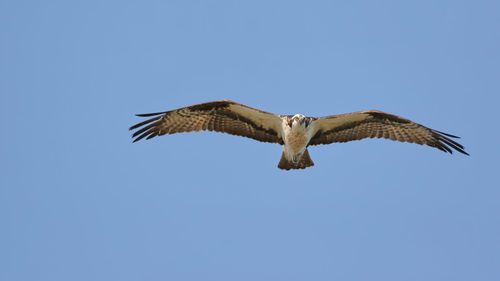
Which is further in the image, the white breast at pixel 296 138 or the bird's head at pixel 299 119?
the white breast at pixel 296 138

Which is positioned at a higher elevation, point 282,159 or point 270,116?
point 270,116

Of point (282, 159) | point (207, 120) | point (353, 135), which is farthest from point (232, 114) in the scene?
point (353, 135)

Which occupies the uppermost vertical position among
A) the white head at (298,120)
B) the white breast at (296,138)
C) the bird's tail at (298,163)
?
the white head at (298,120)

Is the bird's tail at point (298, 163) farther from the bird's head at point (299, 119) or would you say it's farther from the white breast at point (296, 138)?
the bird's head at point (299, 119)

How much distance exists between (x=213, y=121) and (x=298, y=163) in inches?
79.9

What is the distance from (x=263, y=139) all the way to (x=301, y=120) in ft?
4.57

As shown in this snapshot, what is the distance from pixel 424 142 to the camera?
43.1ft

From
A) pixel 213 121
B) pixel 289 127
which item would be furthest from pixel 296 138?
pixel 213 121

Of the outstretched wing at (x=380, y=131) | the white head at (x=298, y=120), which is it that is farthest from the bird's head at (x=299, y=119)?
the outstretched wing at (x=380, y=131)

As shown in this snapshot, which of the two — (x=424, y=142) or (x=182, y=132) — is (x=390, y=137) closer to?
(x=424, y=142)

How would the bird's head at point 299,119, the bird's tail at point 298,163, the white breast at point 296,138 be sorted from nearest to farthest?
the bird's head at point 299,119 → the white breast at point 296,138 → the bird's tail at point 298,163

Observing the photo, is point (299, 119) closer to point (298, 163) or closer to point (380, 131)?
point (298, 163)

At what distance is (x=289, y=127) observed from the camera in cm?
1198

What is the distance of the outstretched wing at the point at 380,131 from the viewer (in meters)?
12.9
